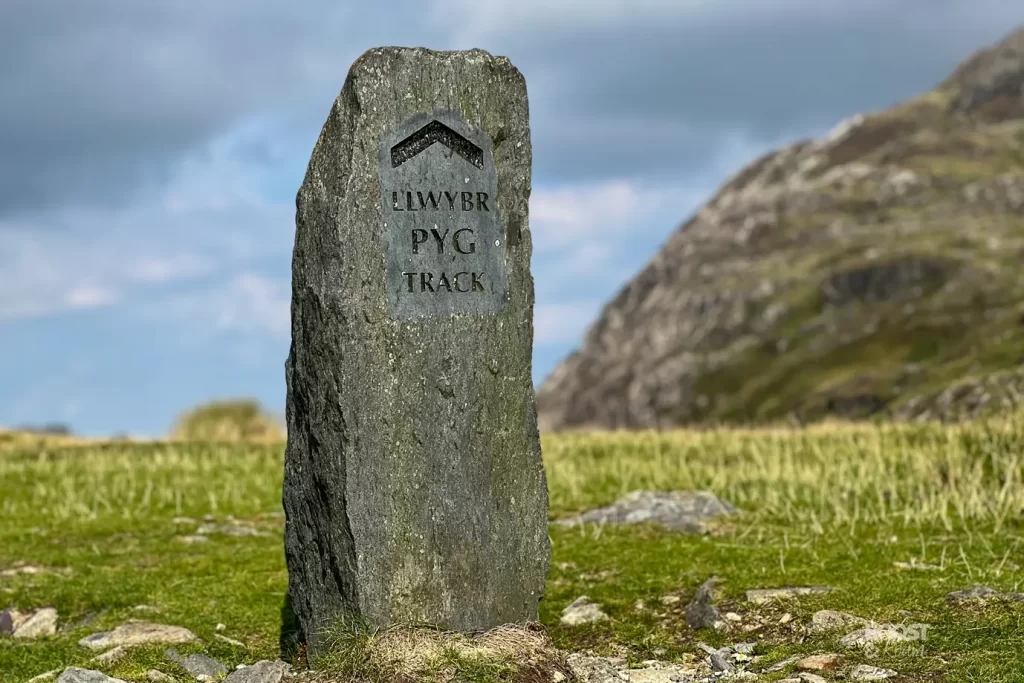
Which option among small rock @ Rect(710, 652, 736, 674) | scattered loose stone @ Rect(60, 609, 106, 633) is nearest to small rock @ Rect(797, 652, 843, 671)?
small rock @ Rect(710, 652, 736, 674)

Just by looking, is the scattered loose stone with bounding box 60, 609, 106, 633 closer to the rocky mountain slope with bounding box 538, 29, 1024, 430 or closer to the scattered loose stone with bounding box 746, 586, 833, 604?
the scattered loose stone with bounding box 746, 586, 833, 604

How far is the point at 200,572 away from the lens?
13.4m

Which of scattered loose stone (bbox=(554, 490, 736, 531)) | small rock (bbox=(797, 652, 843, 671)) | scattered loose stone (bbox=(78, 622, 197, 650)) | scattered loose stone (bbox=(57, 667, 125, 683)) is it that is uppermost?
scattered loose stone (bbox=(554, 490, 736, 531))

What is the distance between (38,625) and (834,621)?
732cm

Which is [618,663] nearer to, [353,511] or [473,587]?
[473,587]

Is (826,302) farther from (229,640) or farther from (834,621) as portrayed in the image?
(229,640)

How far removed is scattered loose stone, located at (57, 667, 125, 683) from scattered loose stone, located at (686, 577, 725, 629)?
4.59 metres

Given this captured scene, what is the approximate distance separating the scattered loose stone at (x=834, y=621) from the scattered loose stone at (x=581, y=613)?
74.3 inches

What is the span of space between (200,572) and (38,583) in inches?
66.4

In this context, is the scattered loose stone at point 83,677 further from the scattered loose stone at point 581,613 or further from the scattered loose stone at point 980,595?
the scattered loose stone at point 980,595

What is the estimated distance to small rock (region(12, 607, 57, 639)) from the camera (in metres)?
11.4

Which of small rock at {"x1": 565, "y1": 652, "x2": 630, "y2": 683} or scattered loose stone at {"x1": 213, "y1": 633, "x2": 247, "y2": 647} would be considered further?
scattered loose stone at {"x1": 213, "y1": 633, "x2": 247, "y2": 647}

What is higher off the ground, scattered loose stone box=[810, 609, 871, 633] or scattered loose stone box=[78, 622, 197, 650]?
scattered loose stone box=[78, 622, 197, 650]

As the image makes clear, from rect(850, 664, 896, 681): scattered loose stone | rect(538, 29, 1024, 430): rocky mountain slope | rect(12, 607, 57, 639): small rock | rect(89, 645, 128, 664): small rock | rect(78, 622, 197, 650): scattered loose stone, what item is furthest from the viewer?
rect(538, 29, 1024, 430): rocky mountain slope
